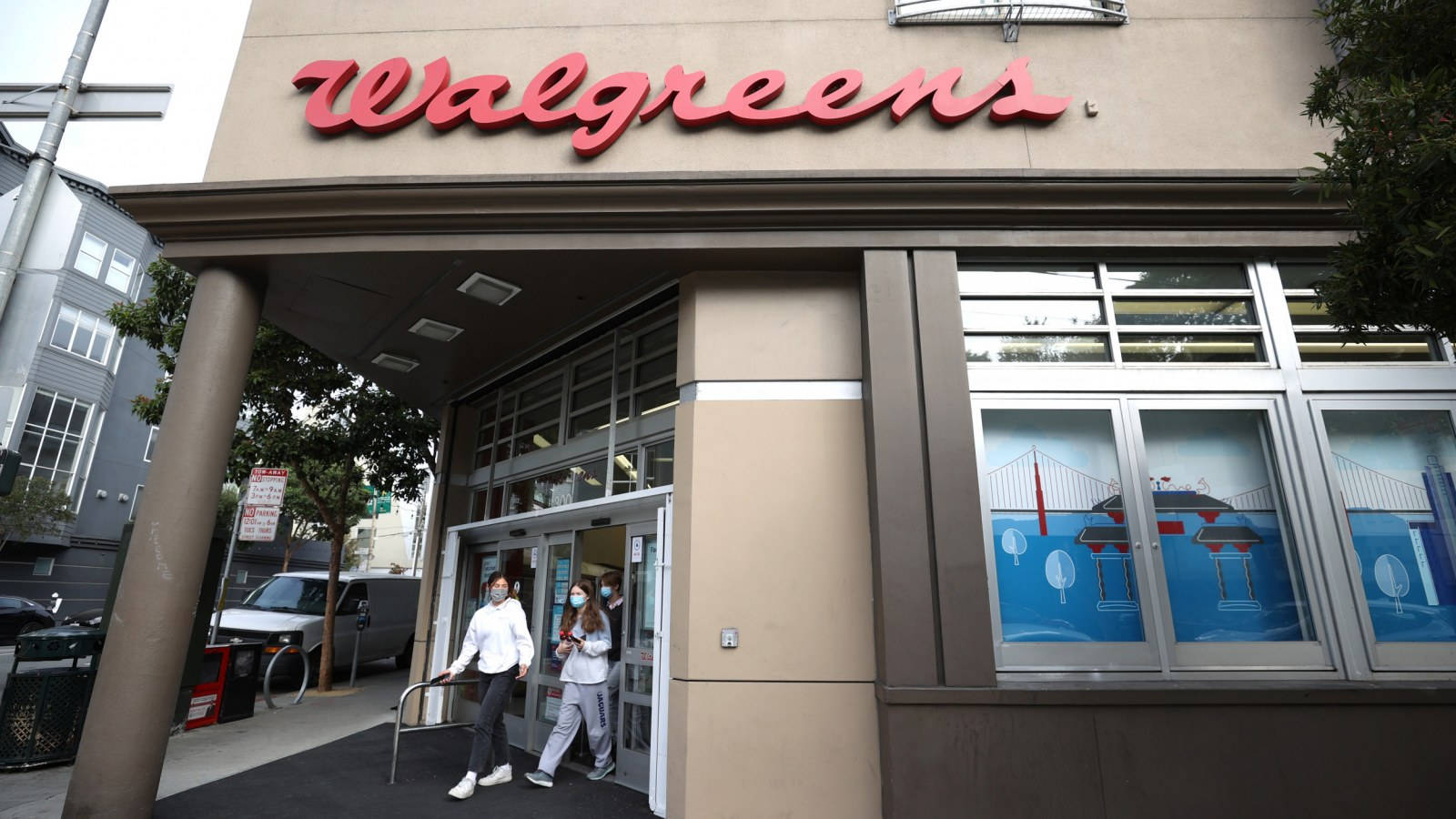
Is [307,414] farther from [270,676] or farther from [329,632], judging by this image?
[270,676]

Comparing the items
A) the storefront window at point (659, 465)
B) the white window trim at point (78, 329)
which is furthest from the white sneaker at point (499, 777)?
the white window trim at point (78, 329)

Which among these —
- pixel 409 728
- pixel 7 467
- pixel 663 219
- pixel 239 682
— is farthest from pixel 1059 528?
pixel 239 682

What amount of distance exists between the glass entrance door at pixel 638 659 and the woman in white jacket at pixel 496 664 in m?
0.96

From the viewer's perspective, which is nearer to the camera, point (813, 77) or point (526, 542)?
point (813, 77)

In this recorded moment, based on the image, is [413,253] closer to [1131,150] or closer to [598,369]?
[598,369]

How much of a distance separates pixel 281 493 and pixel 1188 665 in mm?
10414

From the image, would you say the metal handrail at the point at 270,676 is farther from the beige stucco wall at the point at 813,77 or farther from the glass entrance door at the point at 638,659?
the beige stucco wall at the point at 813,77

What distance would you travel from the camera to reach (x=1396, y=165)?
3.59 metres

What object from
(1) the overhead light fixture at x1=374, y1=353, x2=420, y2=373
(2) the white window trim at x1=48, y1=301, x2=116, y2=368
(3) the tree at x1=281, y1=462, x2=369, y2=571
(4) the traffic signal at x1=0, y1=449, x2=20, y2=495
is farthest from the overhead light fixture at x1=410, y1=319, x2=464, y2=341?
(2) the white window trim at x1=48, y1=301, x2=116, y2=368

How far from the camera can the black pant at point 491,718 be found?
6152 millimetres

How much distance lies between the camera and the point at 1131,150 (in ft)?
20.0

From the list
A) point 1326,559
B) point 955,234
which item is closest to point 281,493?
point 955,234

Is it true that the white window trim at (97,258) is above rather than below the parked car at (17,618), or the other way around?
above

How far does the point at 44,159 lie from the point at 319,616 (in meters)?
9.27
